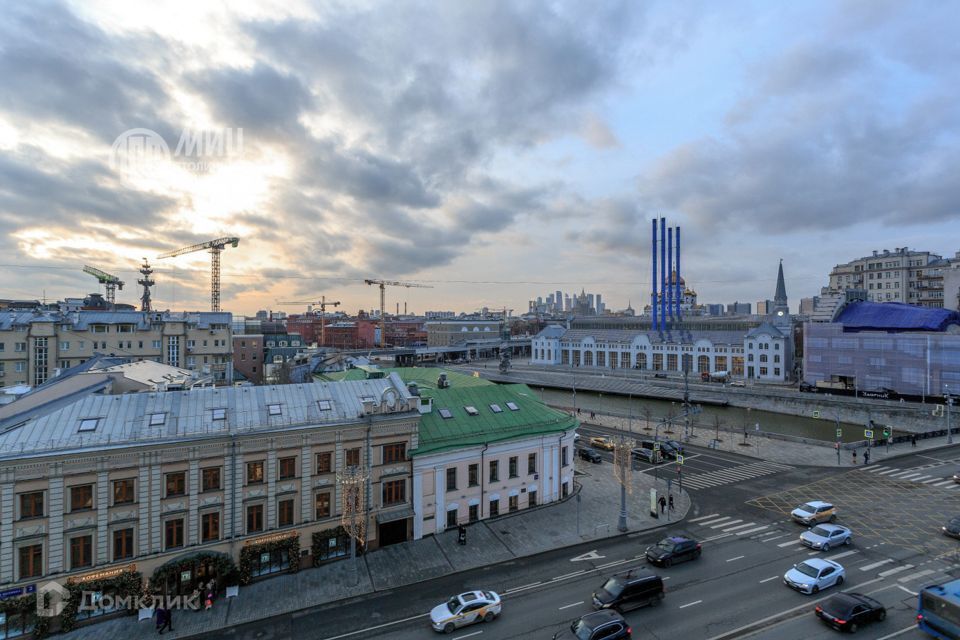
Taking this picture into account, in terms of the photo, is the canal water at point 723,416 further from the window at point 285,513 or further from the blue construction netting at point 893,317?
the window at point 285,513

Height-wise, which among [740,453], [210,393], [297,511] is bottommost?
[740,453]

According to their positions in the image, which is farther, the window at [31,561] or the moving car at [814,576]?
the moving car at [814,576]

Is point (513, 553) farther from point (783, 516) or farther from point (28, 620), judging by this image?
point (28, 620)

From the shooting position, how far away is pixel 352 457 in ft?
98.6

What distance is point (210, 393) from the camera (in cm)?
2859

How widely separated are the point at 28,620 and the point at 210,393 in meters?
12.9

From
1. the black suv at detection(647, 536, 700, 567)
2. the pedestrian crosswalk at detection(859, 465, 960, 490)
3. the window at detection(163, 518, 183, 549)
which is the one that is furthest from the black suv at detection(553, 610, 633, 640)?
the pedestrian crosswalk at detection(859, 465, 960, 490)

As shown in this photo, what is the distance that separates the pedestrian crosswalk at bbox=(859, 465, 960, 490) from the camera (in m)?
41.9

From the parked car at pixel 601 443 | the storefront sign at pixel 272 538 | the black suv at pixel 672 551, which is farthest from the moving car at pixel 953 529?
the storefront sign at pixel 272 538

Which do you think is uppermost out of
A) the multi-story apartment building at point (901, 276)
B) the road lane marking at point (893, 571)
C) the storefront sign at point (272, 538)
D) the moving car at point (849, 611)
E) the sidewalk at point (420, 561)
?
the multi-story apartment building at point (901, 276)

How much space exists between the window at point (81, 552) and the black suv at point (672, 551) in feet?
102

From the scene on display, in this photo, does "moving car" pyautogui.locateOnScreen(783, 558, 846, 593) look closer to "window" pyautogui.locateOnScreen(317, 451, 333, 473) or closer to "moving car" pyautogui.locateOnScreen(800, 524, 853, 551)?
"moving car" pyautogui.locateOnScreen(800, 524, 853, 551)

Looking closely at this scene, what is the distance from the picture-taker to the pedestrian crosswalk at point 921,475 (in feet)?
138

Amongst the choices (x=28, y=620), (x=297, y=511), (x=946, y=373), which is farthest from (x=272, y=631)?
(x=946, y=373)
